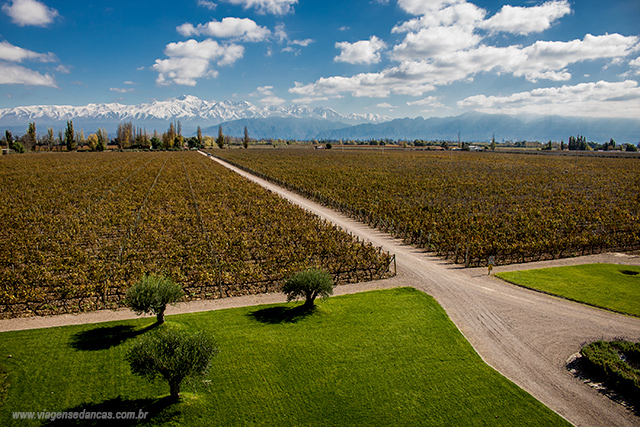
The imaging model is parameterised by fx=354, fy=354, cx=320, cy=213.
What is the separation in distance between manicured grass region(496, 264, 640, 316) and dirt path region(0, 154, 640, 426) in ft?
2.62

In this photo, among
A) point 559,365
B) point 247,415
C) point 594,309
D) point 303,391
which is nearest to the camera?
point 247,415

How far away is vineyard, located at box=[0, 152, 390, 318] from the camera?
50.4 ft

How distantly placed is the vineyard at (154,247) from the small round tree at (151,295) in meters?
3.14

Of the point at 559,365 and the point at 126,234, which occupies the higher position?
the point at 126,234

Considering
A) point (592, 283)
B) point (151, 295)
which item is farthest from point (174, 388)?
point (592, 283)

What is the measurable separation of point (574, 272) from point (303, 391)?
17.3 metres

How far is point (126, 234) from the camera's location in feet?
77.9

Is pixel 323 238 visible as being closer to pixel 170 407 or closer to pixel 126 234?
pixel 126 234

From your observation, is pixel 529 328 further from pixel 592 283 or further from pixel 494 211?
pixel 494 211

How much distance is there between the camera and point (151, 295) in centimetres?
1221

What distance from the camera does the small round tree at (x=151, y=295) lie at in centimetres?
1206

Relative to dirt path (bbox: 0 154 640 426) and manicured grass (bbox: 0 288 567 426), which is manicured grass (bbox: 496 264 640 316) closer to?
dirt path (bbox: 0 154 640 426)

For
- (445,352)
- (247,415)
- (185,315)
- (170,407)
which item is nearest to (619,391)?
(445,352)

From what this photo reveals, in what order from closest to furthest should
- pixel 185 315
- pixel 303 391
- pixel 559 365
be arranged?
pixel 303 391 → pixel 559 365 → pixel 185 315
